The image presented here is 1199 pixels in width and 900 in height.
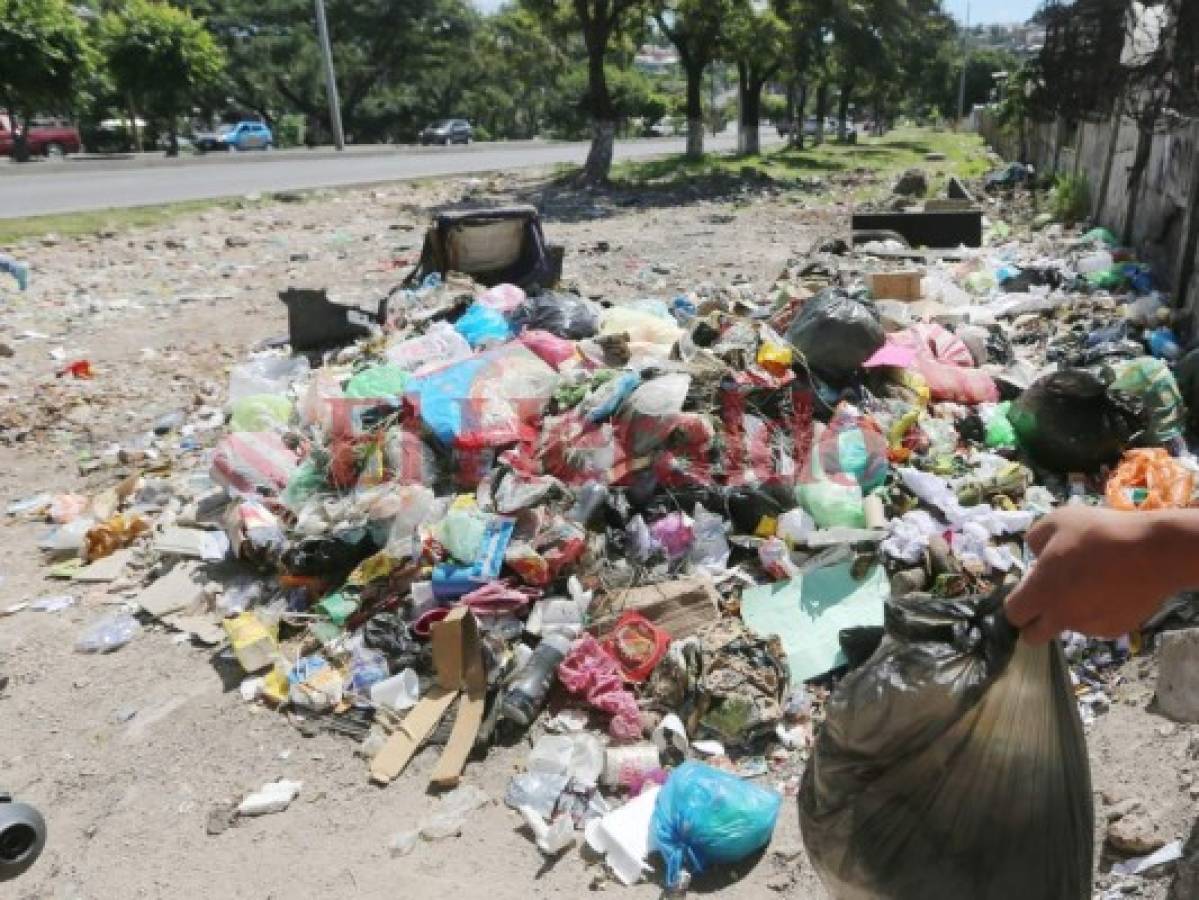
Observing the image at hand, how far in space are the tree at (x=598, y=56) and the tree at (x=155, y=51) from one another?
11708 mm

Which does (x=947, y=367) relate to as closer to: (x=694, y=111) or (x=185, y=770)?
(x=185, y=770)

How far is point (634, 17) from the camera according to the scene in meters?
19.7

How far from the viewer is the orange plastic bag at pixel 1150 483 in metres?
3.59

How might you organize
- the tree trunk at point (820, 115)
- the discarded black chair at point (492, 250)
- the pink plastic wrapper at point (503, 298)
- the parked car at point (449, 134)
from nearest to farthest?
1. the pink plastic wrapper at point (503, 298)
2. the discarded black chair at point (492, 250)
3. the tree trunk at point (820, 115)
4. the parked car at point (449, 134)

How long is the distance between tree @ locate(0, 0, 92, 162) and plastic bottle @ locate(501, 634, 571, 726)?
22.4m

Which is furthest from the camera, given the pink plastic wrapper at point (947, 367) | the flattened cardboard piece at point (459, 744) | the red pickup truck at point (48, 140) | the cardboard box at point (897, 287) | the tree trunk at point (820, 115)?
the tree trunk at point (820, 115)

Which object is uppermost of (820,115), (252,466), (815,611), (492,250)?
(820,115)

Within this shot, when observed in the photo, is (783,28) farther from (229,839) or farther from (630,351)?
(229,839)

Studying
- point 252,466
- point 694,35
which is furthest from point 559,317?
point 694,35

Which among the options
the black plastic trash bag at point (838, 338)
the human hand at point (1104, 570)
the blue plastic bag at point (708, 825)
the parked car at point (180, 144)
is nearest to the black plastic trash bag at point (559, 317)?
the black plastic trash bag at point (838, 338)

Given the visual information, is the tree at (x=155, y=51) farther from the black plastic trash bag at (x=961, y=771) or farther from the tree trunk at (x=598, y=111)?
the black plastic trash bag at (x=961, y=771)

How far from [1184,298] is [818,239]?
558 cm

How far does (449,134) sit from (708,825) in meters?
38.8

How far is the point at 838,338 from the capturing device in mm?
4430
